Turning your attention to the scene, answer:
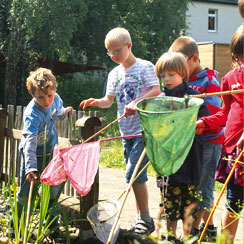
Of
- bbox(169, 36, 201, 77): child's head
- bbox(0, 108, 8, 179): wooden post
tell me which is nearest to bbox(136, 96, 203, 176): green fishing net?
bbox(169, 36, 201, 77): child's head

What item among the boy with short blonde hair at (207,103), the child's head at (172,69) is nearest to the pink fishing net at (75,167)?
the child's head at (172,69)

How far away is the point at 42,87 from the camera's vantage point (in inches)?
130

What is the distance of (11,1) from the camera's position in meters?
17.8

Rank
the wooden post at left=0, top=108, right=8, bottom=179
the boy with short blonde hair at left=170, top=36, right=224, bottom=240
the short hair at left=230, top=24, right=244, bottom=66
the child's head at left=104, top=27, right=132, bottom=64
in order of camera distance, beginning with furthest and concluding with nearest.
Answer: the wooden post at left=0, top=108, right=8, bottom=179 → the child's head at left=104, top=27, right=132, bottom=64 → the boy with short blonde hair at left=170, top=36, right=224, bottom=240 → the short hair at left=230, top=24, right=244, bottom=66

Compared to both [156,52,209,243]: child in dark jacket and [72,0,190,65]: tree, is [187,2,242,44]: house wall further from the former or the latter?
[156,52,209,243]: child in dark jacket

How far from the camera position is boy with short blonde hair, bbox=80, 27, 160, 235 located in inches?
133

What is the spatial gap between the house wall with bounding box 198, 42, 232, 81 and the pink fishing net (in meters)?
13.1

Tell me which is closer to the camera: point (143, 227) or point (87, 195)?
point (87, 195)

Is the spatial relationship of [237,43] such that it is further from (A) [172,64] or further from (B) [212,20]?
(B) [212,20]

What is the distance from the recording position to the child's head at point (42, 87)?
3.29 m

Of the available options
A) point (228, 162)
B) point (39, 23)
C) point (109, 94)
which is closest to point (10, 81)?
point (39, 23)

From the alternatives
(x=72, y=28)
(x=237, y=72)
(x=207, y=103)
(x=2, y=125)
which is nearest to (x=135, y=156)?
(x=207, y=103)

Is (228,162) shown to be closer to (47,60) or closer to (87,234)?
(87,234)

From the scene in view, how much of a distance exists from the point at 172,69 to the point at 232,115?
19.4 inches
